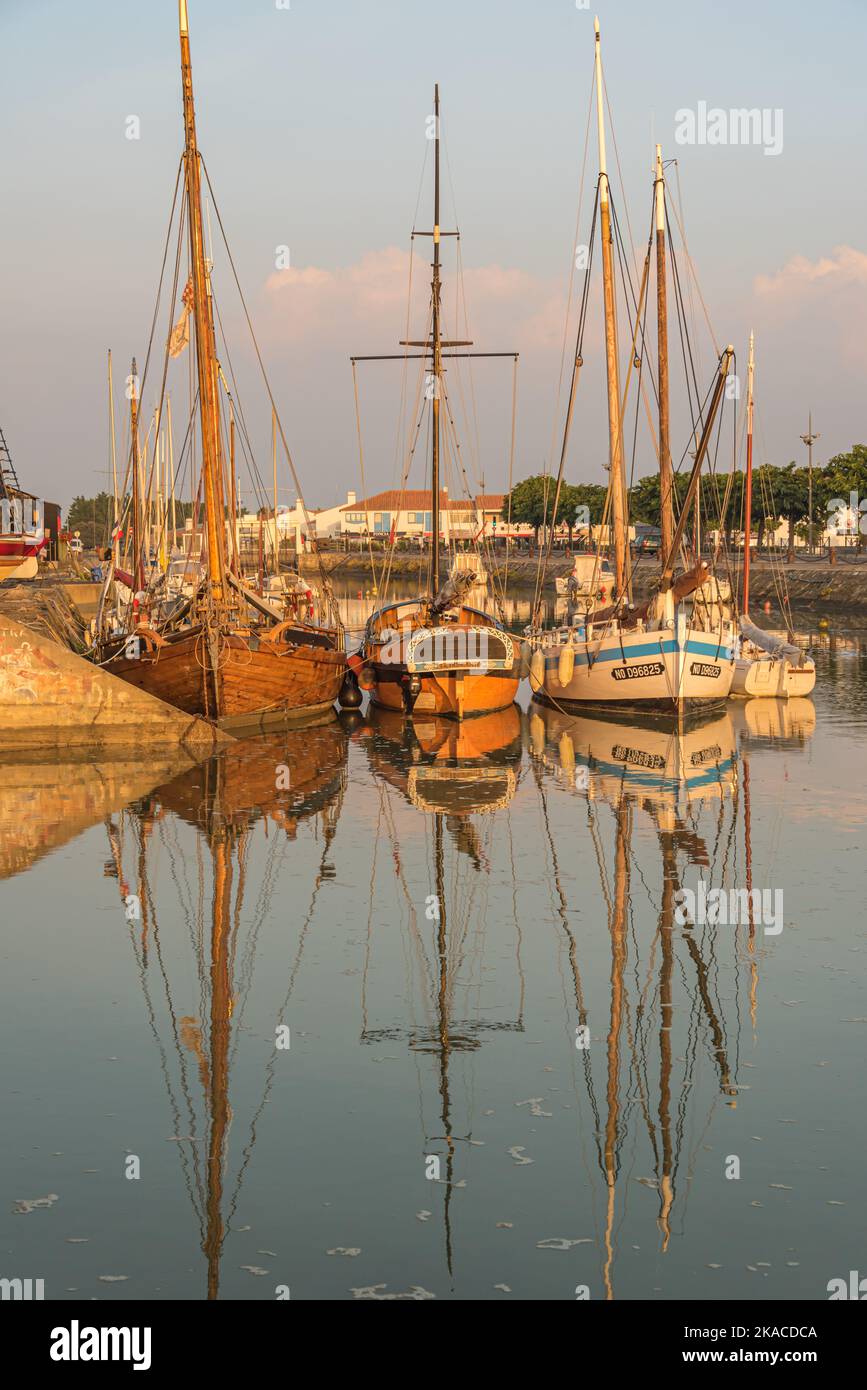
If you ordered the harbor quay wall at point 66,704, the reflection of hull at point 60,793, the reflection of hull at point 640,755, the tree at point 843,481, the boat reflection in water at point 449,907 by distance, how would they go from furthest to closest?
the tree at point 843,481 → the harbor quay wall at point 66,704 → the reflection of hull at point 640,755 → the reflection of hull at point 60,793 → the boat reflection in water at point 449,907

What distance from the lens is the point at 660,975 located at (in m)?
13.8

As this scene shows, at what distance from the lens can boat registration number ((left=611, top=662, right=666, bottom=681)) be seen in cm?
3306

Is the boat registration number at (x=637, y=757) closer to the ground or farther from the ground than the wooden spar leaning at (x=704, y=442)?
closer to the ground

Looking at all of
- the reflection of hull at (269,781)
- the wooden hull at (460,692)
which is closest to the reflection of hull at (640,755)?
the wooden hull at (460,692)

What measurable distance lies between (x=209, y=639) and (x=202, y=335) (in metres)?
6.03

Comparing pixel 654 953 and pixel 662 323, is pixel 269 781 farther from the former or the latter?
pixel 662 323

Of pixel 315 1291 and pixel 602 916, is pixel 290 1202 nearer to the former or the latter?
pixel 315 1291

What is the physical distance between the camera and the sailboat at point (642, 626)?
3269 cm

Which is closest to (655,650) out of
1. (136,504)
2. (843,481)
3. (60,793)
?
(60,793)

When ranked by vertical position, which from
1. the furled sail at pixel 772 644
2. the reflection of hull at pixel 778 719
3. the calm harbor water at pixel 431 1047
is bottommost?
the calm harbor water at pixel 431 1047

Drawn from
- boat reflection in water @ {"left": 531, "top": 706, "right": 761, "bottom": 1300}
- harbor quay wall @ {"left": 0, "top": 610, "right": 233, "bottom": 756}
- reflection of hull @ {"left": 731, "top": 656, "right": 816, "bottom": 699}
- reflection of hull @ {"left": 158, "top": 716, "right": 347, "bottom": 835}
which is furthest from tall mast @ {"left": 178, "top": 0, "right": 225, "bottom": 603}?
reflection of hull @ {"left": 731, "top": 656, "right": 816, "bottom": 699}

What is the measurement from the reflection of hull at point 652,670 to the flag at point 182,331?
449 inches

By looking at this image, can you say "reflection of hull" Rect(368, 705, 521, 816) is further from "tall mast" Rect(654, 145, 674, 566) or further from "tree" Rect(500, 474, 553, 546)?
"tree" Rect(500, 474, 553, 546)

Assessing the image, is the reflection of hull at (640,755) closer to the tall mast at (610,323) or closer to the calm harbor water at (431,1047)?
the calm harbor water at (431,1047)
